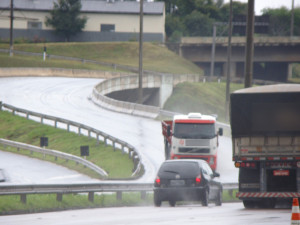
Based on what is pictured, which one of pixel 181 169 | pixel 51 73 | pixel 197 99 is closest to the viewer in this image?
pixel 181 169

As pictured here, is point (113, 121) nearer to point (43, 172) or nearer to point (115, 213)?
point (43, 172)

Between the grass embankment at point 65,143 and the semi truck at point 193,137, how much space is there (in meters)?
3.20

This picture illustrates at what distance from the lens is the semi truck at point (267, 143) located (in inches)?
714

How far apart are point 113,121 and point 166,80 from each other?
26408 mm

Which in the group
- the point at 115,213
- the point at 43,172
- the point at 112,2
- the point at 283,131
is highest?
the point at 112,2

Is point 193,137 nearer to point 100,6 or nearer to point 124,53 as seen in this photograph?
point 124,53

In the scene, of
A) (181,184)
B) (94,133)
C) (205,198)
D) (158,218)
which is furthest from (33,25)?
(158,218)

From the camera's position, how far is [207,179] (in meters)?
19.9

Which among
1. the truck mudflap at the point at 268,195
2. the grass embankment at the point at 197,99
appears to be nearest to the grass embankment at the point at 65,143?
the truck mudflap at the point at 268,195

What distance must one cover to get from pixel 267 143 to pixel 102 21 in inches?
4127

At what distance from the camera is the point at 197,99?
79688 mm

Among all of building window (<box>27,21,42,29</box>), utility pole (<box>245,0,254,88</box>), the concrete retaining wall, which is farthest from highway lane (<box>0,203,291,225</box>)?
building window (<box>27,21,42,29</box>)

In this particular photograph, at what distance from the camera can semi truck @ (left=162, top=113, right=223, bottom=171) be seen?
3094cm

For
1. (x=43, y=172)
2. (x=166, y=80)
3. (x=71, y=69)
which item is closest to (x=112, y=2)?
(x=71, y=69)
